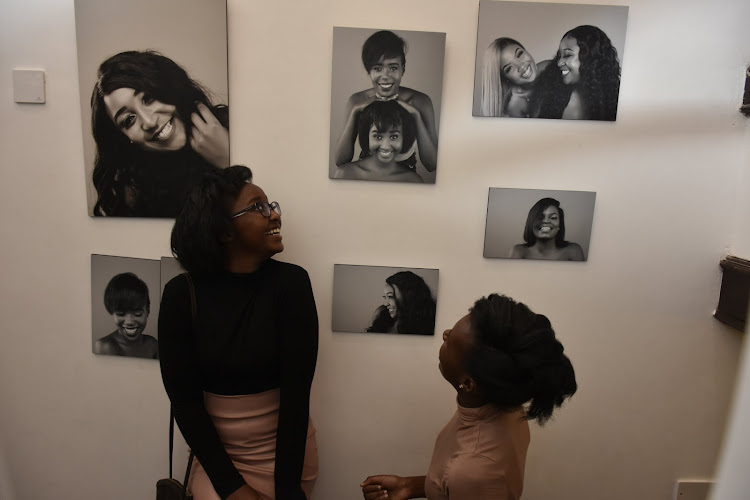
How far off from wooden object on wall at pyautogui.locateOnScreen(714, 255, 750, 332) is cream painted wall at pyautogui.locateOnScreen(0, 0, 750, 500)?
4 centimetres

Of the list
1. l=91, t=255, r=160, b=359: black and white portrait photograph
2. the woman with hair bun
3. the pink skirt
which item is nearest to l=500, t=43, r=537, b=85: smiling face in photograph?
the woman with hair bun

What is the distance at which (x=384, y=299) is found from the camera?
1626mm

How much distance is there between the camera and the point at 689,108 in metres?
1.53

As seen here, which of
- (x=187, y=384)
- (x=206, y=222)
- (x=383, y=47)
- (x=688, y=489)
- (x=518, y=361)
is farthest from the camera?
(x=688, y=489)

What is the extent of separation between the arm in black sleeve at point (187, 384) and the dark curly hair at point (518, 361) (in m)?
0.83

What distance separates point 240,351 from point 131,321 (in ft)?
2.00

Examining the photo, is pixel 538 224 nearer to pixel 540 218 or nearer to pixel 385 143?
pixel 540 218

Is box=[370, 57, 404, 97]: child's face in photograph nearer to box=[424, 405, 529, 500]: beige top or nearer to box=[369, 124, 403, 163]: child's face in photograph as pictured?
box=[369, 124, 403, 163]: child's face in photograph

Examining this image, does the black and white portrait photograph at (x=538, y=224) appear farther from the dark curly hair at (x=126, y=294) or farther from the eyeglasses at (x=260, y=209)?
the dark curly hair at (x=126, y=294)

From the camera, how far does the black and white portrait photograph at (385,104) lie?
1.47 m

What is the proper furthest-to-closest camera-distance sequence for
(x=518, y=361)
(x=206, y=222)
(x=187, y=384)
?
1. (x=187, y=384)
2. (x=206, y=222)
3. (x=518, y=361)

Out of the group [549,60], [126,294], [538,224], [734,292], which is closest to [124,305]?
[126,294]

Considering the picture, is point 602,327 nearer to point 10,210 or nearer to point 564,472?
point 564,472

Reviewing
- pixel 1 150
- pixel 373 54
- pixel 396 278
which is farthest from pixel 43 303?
pixel 373 54
